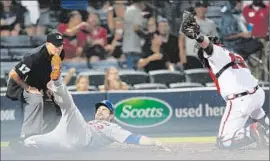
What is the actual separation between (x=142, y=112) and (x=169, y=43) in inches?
23.6

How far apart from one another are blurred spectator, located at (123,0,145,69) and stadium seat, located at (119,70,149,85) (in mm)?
141

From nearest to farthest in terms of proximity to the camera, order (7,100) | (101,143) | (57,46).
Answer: (101,143)
(57,46)
(7,100)

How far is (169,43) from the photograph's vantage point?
18.8ft

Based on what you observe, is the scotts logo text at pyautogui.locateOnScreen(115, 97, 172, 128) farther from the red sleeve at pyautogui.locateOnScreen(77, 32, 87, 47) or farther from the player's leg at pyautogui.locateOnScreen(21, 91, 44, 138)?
the player's leg at pyautogui.locateOnScreen(21, 91, 44, 138)

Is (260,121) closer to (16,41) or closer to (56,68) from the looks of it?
(56,68)

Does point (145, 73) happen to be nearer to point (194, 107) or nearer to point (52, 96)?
point (194, 107)

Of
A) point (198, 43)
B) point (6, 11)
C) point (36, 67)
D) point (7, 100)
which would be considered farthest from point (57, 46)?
point (6, 11)

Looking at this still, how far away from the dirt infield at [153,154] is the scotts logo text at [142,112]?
1290mm

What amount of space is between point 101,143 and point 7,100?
5.42ft

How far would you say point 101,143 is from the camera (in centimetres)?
400

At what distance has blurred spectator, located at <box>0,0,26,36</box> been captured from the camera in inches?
231

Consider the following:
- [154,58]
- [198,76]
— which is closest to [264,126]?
[198,76]

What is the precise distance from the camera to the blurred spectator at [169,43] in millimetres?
5688

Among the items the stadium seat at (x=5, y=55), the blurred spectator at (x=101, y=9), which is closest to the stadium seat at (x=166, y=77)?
the blurred spectator at (x=101, y=9)
